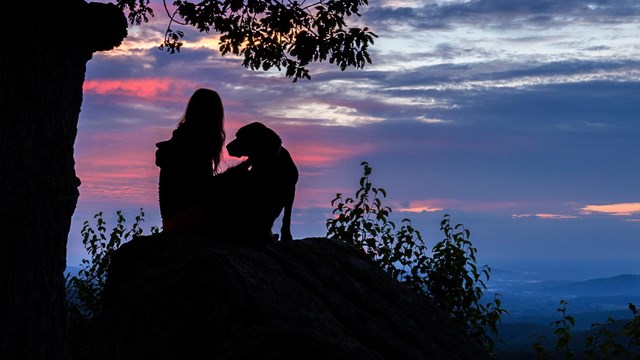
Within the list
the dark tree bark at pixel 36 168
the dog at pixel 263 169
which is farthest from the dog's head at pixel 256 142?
the dark tree bark at pixel 36 168

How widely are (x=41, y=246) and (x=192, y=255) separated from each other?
7.54 feet

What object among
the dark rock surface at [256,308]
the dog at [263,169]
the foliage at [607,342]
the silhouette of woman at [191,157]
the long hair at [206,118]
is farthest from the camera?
the foliage at [607,342]

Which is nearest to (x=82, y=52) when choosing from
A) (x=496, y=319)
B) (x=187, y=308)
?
(x=187, y=308)

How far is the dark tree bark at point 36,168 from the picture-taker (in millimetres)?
8164

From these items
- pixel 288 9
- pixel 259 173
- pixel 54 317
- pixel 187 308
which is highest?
pixel 288 9

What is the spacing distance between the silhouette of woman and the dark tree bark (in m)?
1.26

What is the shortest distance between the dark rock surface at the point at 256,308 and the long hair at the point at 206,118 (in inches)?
48.3

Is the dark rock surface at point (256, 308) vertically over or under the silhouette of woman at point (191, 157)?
under

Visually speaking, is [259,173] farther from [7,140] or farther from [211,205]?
[7,140]

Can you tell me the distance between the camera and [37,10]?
8.62m

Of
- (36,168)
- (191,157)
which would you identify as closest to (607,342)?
(191,157)

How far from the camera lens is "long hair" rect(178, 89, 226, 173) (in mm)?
8258

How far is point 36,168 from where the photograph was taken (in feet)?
27.2

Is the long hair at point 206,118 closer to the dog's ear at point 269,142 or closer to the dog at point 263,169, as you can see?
the dog at point 263,169
